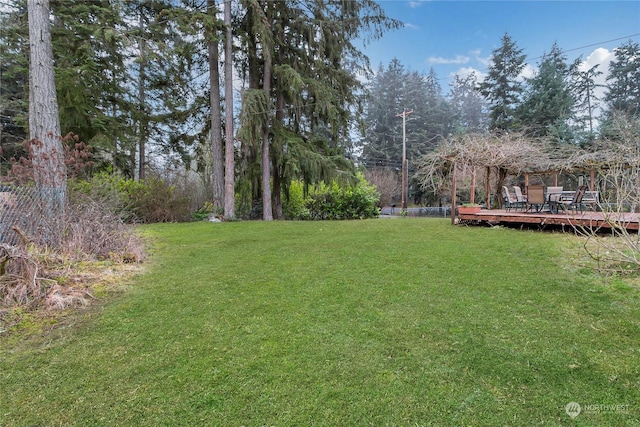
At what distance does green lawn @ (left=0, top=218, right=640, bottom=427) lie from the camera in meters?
1.71

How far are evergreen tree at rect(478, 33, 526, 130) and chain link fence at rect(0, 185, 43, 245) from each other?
→ 27.5 metres

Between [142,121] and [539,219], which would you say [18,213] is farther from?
[539,219]

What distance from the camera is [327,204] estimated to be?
14.0m

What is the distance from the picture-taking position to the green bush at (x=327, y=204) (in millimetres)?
13859

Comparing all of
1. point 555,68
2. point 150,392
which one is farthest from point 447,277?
point 555,68

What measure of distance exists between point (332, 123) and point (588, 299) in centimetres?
1008

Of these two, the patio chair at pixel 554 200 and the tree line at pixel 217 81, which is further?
the tree line at pixel 217 81

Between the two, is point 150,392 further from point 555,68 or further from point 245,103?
point 555,68

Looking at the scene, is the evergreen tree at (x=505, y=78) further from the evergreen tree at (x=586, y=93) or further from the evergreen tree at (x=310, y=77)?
the evergreen tree at (x=310, y=77)

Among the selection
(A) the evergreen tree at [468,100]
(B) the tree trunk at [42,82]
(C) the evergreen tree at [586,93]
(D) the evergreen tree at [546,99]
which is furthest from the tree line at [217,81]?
(A) the evergreen tree at [468,100]

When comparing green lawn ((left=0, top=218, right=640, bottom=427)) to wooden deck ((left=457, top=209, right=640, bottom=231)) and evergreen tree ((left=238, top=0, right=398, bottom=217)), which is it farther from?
evergreen tree ((left=238, top=0, right=398, bottom=217))

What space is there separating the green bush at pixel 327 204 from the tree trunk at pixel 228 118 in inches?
123

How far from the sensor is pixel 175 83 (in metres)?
12.6

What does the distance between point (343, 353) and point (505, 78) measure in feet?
97.4
